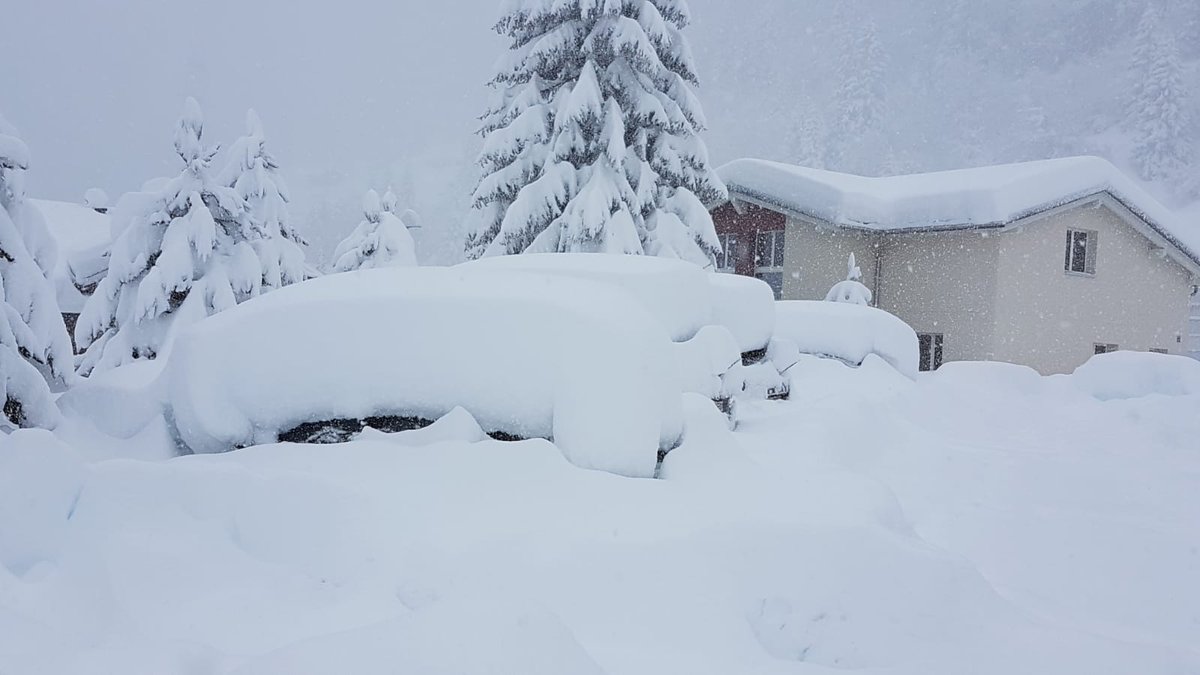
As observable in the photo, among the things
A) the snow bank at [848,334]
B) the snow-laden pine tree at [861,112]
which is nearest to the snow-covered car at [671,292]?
the snow bank at [848,334]

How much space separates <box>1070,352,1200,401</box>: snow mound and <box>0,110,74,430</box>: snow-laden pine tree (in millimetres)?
13221

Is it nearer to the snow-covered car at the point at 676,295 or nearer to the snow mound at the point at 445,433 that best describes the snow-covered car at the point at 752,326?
the snow-covered car at the point at 676,295

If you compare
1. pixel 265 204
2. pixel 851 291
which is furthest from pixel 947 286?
pixel 265 204

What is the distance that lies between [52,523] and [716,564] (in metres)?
2.72

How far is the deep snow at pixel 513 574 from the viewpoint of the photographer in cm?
234

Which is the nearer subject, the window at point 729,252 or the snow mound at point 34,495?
the snow mound at point 34,495

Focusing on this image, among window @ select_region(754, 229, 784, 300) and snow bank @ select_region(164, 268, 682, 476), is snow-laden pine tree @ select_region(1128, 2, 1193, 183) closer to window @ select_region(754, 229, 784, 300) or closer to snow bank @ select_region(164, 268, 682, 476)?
window @ select_region(754, 229, 784, 300)

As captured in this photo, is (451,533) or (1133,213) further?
(1133,213)

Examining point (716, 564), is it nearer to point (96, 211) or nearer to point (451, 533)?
point (451, 533)

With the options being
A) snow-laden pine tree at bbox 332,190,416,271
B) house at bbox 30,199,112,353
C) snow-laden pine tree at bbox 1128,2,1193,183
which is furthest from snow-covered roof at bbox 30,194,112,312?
snow-laden pine tree at bbox 1128,2,1193,183

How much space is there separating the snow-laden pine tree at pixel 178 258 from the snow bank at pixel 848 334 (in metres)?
8.27

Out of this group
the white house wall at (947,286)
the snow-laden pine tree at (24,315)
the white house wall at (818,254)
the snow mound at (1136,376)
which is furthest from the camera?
the white house wall at (818,254)

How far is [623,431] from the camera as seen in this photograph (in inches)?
156

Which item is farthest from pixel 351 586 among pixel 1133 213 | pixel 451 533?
pixel 1133 213
